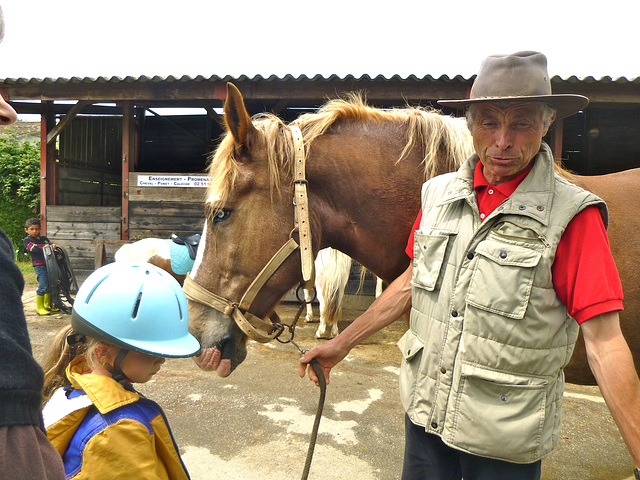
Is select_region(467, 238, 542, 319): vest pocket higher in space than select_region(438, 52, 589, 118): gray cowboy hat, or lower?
lower

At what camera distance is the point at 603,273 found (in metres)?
0.94

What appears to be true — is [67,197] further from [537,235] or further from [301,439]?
[537,235]

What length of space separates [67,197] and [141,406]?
28.9 feet

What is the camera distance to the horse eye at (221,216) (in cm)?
162

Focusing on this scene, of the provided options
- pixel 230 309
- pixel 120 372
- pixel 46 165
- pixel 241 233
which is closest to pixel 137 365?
pixel 120 372

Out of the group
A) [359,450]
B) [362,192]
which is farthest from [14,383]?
[359,450]

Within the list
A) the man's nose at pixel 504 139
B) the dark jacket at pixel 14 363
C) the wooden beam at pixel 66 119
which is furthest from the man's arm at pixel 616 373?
the wooden beam at pixel 66 119

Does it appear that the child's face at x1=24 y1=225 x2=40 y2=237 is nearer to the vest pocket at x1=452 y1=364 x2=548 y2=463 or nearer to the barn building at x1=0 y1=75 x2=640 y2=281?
the barn building at x1=0 y1=75 x2=640 y2=281

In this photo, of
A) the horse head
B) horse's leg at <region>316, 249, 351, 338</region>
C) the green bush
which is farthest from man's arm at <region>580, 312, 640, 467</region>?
the green bush

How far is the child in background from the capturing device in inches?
244

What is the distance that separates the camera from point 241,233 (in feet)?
5.27

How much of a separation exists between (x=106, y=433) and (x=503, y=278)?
3.36 ft

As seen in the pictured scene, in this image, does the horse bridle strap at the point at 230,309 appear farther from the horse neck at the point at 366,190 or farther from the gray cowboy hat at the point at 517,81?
the gray cowboy hat at the point at 517,81

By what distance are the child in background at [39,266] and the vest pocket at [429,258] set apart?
6.62 metres
